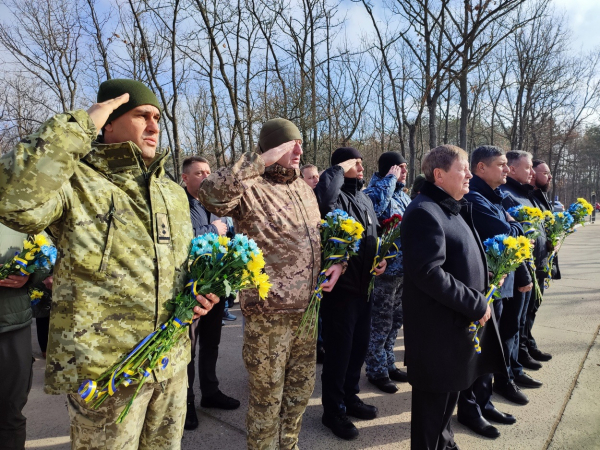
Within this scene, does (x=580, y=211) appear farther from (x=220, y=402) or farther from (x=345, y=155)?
(x=220, y=402)

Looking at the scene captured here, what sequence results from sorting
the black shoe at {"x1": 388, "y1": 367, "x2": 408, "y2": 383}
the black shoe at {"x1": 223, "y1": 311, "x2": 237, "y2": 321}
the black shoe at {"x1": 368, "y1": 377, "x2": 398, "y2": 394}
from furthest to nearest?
1. the black shoe at {"x1": 223, "y1": 311, "x2": 237, "y2": 321}
2. the black shoe at {"x1": 388, "y1": 367, "x2": 408, "y2": 383}
3. the black shoe at {"x1": 368, "y1": 377, "x2": 398, "y2": 394}

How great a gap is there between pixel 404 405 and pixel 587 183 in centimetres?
6891

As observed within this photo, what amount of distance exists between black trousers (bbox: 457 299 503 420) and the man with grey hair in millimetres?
219

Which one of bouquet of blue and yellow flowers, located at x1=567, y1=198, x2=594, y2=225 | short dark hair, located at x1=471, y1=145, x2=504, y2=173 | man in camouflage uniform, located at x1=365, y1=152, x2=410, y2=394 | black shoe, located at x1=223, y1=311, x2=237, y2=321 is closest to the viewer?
short dark hair, located at x1=471, y1=145, x2=504, y2=173

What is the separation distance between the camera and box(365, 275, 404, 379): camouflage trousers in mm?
4078

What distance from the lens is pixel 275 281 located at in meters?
2.56

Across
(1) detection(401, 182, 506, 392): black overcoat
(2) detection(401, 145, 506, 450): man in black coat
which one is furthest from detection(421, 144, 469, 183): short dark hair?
(1) detection(401, 182, 506, 392): black overcoat

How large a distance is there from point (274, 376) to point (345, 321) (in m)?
0.95

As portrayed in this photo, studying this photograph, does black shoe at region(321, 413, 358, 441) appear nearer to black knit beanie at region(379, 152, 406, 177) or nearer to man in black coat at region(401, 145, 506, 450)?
man in black coat at region(401, 145, 506, 450)

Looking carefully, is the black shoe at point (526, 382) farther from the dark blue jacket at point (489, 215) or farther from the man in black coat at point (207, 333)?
the man in black coat at point (207, 333)

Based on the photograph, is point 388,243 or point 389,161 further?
point 389,161

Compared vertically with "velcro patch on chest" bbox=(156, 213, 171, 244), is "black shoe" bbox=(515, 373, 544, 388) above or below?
below

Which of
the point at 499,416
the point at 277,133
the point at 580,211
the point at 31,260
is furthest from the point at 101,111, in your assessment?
the point at 580,211

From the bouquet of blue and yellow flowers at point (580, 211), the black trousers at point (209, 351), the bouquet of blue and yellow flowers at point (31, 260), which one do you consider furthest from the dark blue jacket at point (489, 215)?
the bouquet of blue and yellow flowers at point (31, 260)
